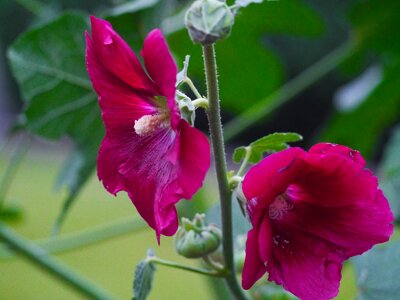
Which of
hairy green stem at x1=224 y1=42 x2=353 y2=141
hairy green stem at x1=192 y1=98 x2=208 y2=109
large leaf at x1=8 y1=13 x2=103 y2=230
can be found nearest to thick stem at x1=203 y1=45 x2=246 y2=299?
hairy green stem at x1=192 y1=98 x2=208 y2=109

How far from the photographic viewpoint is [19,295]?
1559 millimetres

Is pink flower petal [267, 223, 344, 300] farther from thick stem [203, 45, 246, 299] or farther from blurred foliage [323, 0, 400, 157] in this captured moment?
blurred foliage [323, 0, 400, 157]

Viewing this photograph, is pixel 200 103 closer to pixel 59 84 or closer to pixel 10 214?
pixel 59 84

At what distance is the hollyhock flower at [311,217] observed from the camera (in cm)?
31

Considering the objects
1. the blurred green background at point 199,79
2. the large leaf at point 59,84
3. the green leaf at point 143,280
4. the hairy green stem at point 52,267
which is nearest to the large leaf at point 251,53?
the blurred green background at point 199,79

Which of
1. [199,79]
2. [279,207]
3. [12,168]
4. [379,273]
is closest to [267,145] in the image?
[279,207]

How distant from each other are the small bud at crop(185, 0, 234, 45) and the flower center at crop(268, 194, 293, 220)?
8cm

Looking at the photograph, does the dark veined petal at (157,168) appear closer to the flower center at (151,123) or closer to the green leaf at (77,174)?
the flower center at (151,123)

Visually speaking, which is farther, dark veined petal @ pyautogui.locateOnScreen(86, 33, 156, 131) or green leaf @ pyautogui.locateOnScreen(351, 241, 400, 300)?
green leaf @ pyautogui.locateOnScreen(351, 241, 400, 300)

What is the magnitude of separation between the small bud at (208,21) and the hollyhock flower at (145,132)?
2cm

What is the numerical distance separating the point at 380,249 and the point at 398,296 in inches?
3.0

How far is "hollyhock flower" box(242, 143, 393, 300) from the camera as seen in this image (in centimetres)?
31

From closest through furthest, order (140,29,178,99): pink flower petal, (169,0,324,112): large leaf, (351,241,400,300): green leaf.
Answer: (140,29,178,99): pink flower petal → (351,241,400,300): green leaf → (169,0,324,112): large leaf

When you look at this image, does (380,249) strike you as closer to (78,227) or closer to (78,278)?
(78,278)
